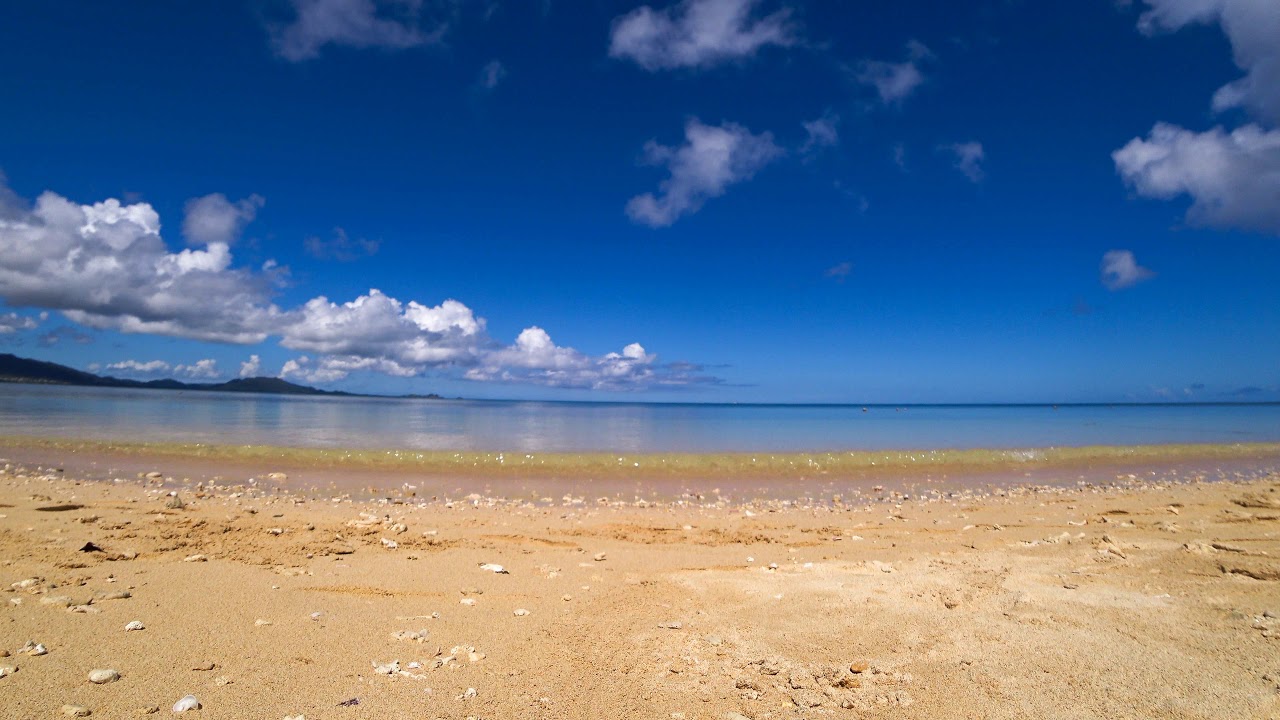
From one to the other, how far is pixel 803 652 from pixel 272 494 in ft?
44.7

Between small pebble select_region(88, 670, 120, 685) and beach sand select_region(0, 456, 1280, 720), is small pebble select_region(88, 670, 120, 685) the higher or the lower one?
the higher one

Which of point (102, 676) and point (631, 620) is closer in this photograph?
point (102, 676)

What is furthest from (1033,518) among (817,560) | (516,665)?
(516,665)

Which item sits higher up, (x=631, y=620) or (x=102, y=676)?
(x=102, y=676)

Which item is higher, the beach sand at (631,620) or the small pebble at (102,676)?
the small pebble at (102,676)

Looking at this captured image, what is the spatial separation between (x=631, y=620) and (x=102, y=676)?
12.7 feet

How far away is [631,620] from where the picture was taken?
5594 millimetres

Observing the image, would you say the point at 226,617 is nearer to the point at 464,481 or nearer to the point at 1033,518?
the point at 464,481

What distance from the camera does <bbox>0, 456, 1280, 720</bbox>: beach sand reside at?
3.93m

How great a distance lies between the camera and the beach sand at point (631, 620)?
12.9 feet

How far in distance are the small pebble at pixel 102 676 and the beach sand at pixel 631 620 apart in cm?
5

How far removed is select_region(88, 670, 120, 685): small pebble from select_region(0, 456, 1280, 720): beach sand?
51 mm

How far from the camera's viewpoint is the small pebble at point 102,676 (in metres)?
3.85

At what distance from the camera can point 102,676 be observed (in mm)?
3877
